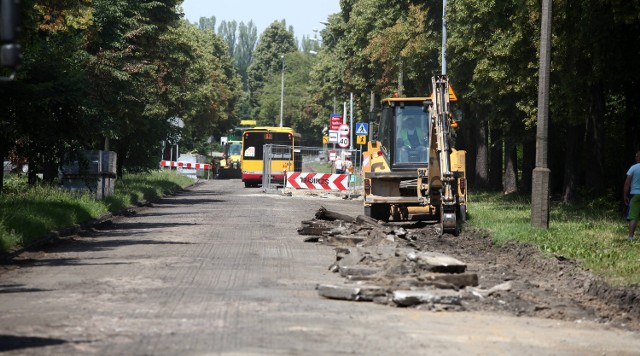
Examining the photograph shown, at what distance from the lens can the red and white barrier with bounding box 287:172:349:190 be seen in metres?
51.6

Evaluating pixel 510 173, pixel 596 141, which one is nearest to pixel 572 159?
pixel 596 141

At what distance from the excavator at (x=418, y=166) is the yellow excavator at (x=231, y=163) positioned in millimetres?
64978

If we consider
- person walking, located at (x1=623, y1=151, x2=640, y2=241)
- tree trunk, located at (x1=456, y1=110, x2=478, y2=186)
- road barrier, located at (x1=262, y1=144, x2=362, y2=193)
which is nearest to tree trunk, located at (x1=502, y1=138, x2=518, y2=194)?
tree trunk, located at (x1=456, y1=110, x2=478, y2=186)

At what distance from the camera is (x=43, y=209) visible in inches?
970

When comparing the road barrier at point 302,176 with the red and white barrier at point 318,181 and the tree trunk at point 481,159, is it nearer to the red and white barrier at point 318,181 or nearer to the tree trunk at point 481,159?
the red and white barrier at point 318,181

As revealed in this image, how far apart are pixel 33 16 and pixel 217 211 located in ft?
41.6

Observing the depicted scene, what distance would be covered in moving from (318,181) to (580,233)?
96.0ft

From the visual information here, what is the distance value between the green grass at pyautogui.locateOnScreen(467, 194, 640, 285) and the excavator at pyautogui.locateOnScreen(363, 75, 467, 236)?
3.58 feet

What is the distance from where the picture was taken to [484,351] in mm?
10031

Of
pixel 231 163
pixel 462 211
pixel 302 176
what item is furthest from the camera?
pixel 231 163

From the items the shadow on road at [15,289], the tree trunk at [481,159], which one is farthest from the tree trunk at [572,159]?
the shadow on road at [15,289]

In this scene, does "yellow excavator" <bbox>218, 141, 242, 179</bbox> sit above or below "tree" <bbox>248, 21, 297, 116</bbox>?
below

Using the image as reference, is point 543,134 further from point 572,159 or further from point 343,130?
point 343,130

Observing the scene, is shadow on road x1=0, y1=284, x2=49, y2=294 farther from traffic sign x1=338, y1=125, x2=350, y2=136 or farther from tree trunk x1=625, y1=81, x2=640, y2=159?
traffic sign x1=338, y1=125, x2=350, y2=136
